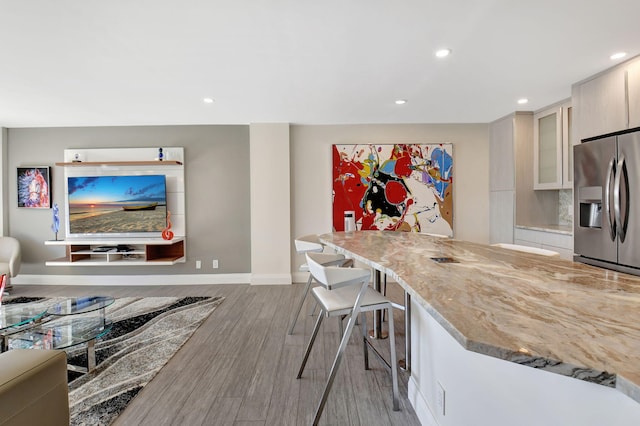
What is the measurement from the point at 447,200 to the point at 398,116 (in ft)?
4.93

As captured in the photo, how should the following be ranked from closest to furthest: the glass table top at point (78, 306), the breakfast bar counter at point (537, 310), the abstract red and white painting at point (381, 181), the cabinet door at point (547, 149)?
the breakfast bar counter at point (537, 310) → the glass table top at point (78, 306) → the cabinet door at point (547, 149) → the abstract red and white painting at point (381, 181)

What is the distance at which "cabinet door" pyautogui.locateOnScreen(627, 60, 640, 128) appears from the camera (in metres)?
2.46

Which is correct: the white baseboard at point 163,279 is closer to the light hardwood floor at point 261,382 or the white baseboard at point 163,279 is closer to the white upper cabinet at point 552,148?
the light hardwood floor at point 261,382

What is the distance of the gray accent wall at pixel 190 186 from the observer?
4.55m

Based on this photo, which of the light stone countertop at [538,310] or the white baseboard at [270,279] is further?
the white baseboard at [270,279]

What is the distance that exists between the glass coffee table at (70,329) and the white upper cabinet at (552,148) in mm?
4911

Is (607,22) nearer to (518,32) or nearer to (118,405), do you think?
(518,32)

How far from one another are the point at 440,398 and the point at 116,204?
481 centimetres

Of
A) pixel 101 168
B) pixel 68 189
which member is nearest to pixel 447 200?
pixel 101 168

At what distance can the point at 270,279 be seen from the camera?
4.45 m

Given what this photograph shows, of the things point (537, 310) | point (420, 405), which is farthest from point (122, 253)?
point (537, 310)

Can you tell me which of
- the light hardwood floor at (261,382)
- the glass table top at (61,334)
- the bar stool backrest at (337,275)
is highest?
the bar stool backrest at (337,275)

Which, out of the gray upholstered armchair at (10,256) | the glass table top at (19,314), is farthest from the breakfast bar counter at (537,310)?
the gray upholstered armchair at (10,256)

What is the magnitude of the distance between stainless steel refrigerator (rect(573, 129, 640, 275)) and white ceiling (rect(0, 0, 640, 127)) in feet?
2.50
